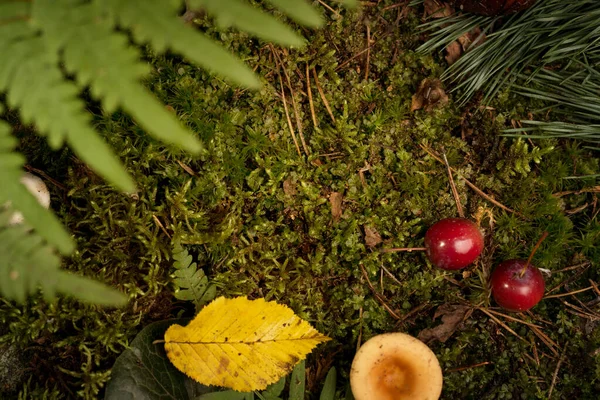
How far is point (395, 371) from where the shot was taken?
2520 mm

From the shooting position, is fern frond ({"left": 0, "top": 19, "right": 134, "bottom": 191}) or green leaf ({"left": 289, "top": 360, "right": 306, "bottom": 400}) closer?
fern frond ({"left": 0, "top": 19, "right": 134, "bottom": 191})

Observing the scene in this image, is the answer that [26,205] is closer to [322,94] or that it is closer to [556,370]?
[322,94]

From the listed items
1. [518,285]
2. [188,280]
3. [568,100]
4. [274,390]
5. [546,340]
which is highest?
[568,100]

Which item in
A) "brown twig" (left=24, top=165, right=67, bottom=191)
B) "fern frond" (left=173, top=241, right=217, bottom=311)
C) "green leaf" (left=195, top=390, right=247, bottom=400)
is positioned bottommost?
"green leaf" (left=195, top=390, right=247, bottom=400)

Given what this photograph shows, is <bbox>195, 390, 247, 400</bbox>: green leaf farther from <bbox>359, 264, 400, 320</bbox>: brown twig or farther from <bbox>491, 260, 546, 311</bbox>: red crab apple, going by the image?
<bbox>491, 260, 546, 311</bbox>: red crab apple

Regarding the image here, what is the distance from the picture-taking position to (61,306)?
2375 millimetres

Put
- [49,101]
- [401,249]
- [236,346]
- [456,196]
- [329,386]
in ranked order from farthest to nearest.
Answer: [456,196] → [401,249] → [329,386] → [236,346] → [49,101]

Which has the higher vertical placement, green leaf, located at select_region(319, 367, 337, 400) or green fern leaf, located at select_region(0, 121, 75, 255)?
green fern leaf, located at select_region(0, 121, 75, 255)

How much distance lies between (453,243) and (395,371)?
0.73 meters

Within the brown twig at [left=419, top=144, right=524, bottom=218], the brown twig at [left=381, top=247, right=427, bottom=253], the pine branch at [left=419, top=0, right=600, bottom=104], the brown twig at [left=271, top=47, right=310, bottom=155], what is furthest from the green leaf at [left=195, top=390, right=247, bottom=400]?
the pine branch at [left=419, top=0, right=600, bottom=104]

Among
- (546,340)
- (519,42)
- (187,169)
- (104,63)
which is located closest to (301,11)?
(104,63)

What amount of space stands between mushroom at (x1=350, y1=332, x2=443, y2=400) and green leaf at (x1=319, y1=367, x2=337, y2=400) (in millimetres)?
136

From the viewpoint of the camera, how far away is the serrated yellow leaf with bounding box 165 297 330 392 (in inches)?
91.2

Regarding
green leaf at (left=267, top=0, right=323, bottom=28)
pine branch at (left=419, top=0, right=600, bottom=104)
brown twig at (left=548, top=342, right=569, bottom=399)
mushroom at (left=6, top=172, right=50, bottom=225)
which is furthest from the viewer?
brown twig at (left=548, top=342, right=569, bottom=399)
